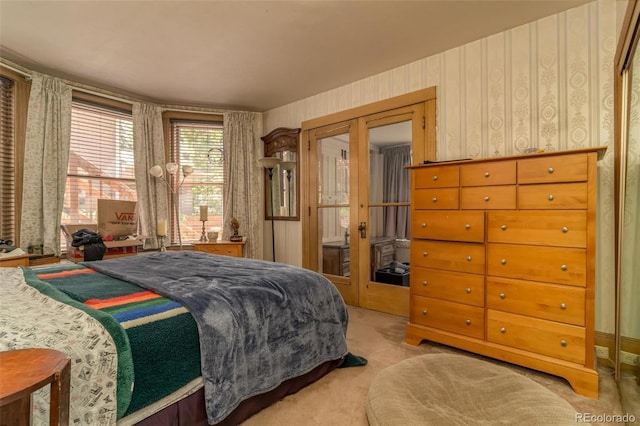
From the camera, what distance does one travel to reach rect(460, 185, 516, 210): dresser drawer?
7.01 feet

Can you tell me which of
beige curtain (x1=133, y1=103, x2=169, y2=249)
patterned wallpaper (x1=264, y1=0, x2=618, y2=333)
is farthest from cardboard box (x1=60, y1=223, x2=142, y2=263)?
patterned wallpaper (x1=264, y1=0, x2=618, y2=333)

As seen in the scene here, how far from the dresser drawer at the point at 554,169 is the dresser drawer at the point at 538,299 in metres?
0.66

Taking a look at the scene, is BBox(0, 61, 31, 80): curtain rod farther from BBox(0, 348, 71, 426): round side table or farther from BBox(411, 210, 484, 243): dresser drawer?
BBox(411, 210, 484, 243): dresser drawer

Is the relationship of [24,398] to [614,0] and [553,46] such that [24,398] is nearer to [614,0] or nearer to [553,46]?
[553,46]

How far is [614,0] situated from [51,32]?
432 centimetres

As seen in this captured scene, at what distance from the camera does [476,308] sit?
7.39 ft

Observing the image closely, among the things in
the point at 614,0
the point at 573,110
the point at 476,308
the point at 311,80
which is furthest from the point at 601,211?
the point at 311,80

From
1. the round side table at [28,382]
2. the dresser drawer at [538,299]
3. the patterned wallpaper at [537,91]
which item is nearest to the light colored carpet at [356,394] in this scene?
the dresser drawer at [538,299]

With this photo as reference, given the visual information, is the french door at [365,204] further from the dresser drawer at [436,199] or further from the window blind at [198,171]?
the window blind at [198,171]

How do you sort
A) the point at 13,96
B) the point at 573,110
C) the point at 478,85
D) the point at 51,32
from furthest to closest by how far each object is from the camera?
the point at 13,96 < the point at 478,85 < the point at 51,32 < the point at 573,110

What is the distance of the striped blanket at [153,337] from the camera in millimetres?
1201

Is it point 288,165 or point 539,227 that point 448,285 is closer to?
point 539,227

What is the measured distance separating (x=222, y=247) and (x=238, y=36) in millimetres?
2564

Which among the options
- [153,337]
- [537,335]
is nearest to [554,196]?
[537,335]
